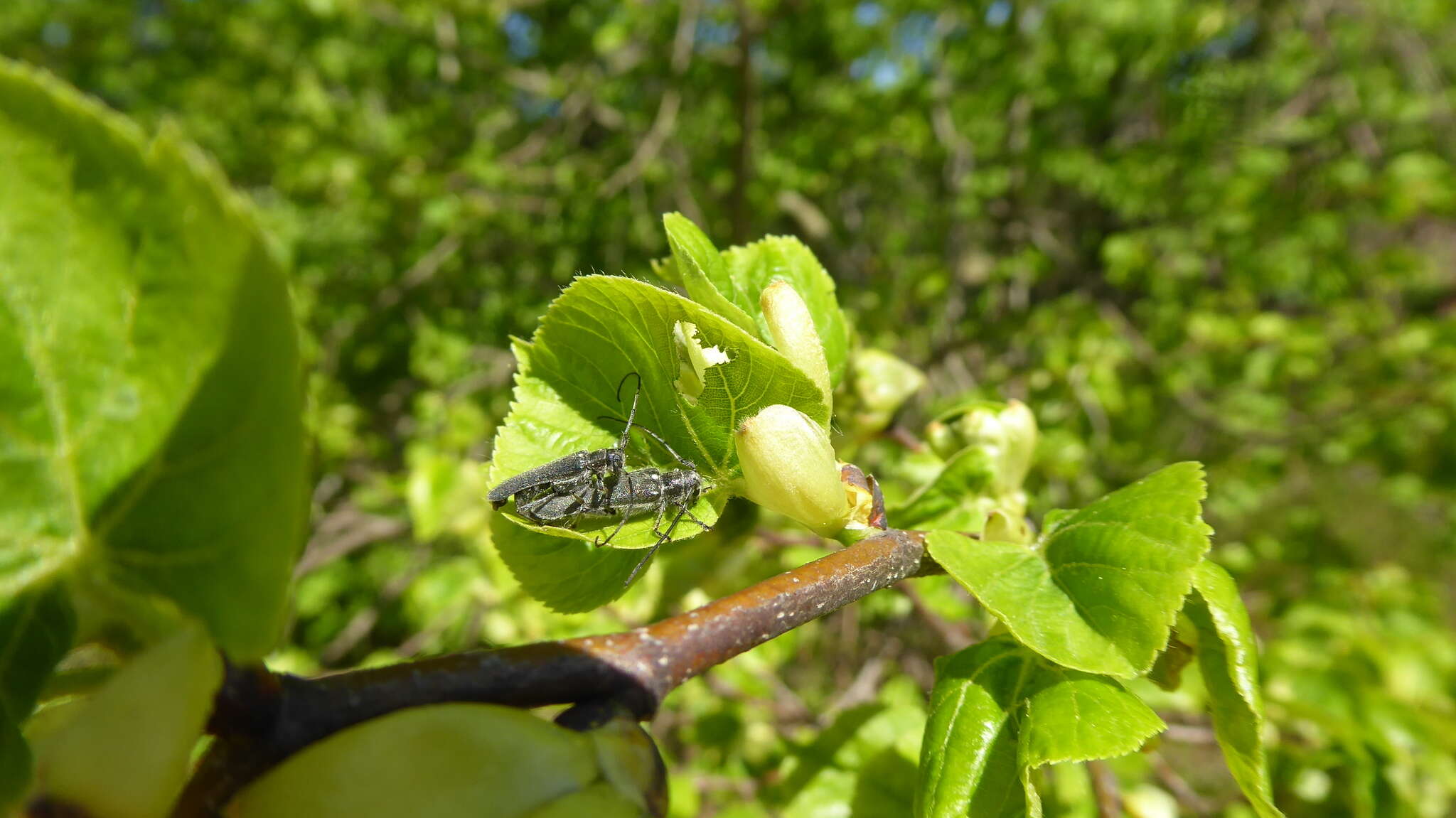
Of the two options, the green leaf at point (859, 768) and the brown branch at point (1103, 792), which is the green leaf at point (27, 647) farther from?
the brown branch at point (1103, 792)

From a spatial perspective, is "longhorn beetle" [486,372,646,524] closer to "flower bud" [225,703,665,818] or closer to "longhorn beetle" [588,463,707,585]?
"longhorn beetle" [588,463,707,585]

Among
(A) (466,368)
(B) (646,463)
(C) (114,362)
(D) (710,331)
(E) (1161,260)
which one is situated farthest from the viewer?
(E) (1161,260)

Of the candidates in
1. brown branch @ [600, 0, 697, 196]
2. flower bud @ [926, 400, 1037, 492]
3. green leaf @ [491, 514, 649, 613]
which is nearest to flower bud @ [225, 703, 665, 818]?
green leaf @ [491, 514, 649, 613]

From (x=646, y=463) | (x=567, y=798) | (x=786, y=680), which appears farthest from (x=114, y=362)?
(x=786, y=680)

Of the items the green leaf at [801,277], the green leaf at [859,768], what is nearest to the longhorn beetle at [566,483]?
the green leaf at [801,277]

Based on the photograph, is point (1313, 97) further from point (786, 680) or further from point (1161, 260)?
point (786, 680)

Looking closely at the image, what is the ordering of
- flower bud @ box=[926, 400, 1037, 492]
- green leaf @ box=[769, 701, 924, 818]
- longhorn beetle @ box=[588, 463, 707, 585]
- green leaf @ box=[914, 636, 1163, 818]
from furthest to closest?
green leaf @ box=[769, 701, 924, 818] < flower bud @ box=[926, 400, 1037, 492] < longhorn beetle @ box=[588, 463, 707, 585] < green leaf @ box=[914, 636, 1163, 818]
